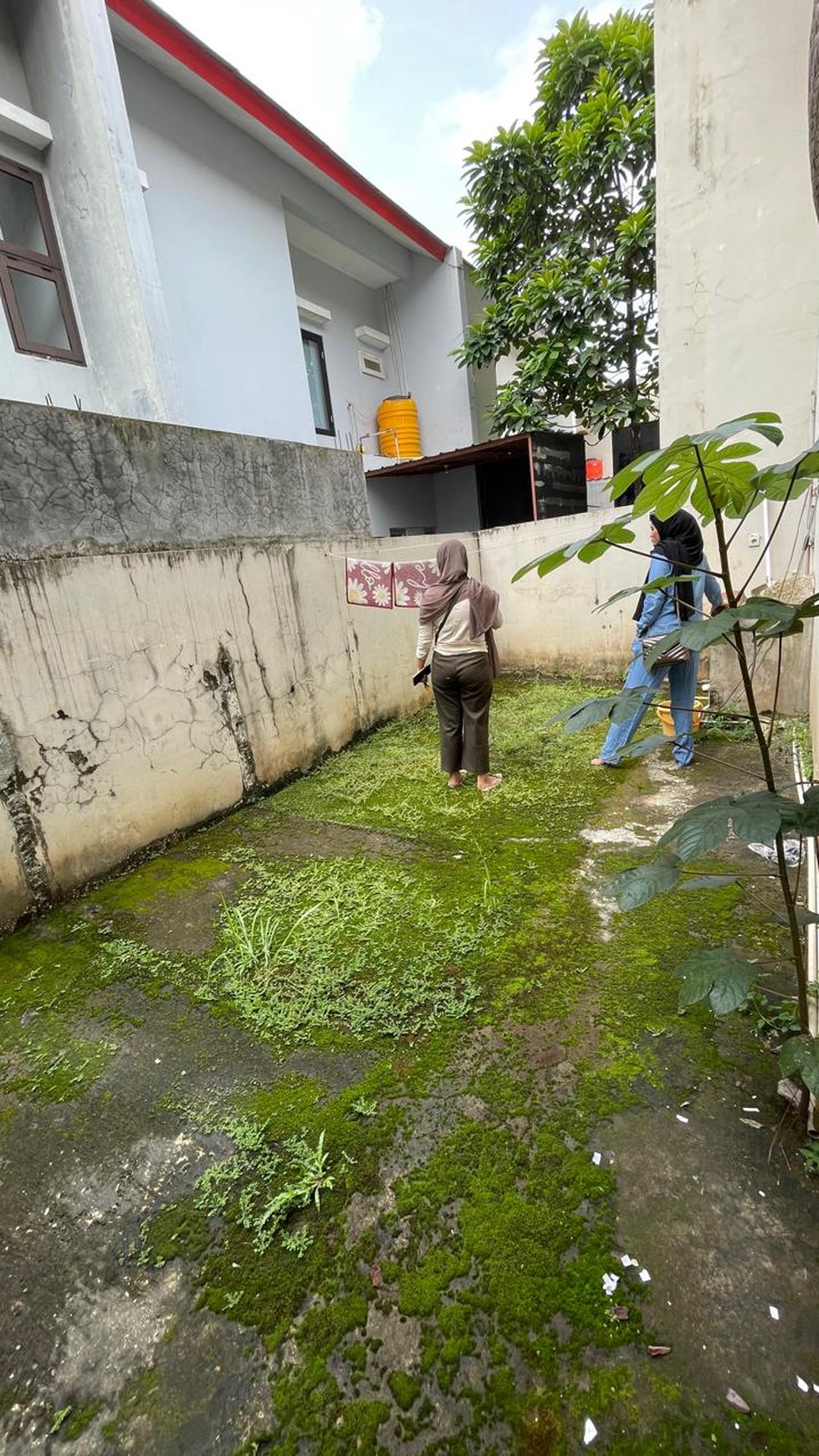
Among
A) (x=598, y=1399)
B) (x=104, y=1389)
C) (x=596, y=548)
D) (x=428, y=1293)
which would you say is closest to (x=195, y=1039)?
(x=104, y=1389)

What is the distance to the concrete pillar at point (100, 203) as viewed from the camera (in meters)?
4.56

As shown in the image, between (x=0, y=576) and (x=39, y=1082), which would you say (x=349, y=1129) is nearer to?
(x=39, y=1082)

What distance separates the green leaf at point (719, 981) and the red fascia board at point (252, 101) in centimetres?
809

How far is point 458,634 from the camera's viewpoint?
3.60 meters

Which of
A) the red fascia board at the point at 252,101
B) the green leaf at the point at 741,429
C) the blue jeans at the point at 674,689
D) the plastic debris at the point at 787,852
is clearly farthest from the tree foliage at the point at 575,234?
the green leaf at the point at 741,429

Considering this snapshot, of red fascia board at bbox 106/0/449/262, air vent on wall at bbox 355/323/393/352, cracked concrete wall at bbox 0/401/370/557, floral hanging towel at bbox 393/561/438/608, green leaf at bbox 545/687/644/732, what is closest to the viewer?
green leaf at bbox 545/687/644/732

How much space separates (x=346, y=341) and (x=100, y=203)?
467 centimetres

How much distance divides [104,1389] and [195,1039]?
0.94m

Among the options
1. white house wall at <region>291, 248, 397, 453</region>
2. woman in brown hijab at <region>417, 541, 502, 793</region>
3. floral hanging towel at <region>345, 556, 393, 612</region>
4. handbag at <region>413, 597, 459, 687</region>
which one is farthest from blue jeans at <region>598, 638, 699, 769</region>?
white house wall at <region>291, 248, 397, 453</region>

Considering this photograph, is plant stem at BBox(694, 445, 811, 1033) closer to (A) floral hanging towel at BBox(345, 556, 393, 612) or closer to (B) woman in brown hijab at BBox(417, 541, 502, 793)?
(B) woman in brown hijab at BBox(417, 541, 502, 793)

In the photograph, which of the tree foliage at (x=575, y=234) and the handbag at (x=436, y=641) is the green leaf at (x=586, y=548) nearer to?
the handbag at (x=436, y=641)

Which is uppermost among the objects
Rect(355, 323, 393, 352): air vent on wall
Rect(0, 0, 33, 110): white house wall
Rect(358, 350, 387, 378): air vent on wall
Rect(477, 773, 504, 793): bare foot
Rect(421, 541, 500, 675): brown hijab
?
Rect(0, 0, 33, 110): white house wall

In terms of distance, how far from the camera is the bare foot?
3865 mm

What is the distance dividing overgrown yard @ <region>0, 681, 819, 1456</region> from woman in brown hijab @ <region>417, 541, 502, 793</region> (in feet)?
3.88
